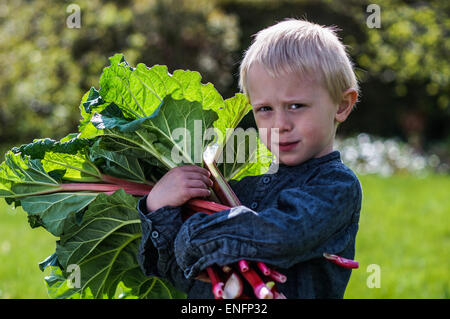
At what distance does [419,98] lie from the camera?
11.2m

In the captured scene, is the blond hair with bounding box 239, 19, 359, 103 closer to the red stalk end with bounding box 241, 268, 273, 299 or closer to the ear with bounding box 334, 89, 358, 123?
the ear with bounding box 334, 89, 358, 123

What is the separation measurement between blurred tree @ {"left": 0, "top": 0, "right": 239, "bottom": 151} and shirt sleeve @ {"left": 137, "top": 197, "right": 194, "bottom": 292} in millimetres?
6500

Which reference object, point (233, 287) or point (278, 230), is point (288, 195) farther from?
point (233, 287)

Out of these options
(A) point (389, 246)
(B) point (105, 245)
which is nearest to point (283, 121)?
(B) point (105, 245)

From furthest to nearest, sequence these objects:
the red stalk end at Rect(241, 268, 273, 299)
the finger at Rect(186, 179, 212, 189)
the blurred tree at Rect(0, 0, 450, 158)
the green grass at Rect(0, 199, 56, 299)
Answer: the blurred tree at Rect(0, 0, 450, 158) < the green grass at Rect(0, 199, 56, 299) < the finger at Rect(186, 179, 212, 189) < the red stalk end at Rect(241, 268, 273, 299)

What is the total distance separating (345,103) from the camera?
198 centimetres

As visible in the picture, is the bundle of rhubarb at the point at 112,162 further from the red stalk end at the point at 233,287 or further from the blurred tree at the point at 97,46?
the blurred tree at the point at 97,46

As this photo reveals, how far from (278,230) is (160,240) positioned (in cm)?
41

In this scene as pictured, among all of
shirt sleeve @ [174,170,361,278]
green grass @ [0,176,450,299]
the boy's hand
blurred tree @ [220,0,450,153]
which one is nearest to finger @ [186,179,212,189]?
the boy's hand

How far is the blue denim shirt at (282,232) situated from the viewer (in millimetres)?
1698

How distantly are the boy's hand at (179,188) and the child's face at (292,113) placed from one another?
0.83 feet

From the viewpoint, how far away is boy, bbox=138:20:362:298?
1709mm

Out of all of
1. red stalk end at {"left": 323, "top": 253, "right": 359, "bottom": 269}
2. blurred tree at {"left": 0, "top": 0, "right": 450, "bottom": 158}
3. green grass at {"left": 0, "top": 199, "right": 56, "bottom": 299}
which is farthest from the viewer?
blurred tree at {"left": 0, "top": 0, "right": 450, "bottom": 158}

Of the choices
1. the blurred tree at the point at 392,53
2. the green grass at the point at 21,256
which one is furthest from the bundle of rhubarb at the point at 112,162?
the blurred tree at the point at 392,53
